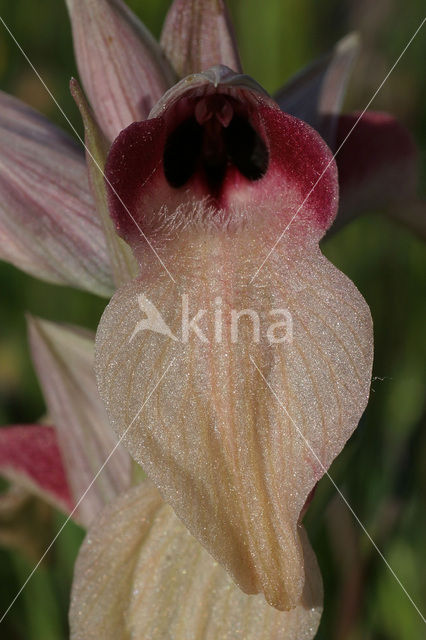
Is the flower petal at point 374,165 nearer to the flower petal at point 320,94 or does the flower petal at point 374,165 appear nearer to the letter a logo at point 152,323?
the flower petal at point 320,94

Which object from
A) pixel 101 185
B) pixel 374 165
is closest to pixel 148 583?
pixel 101 185

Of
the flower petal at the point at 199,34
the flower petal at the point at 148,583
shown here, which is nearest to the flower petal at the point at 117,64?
the flower petal at the point at 199,34

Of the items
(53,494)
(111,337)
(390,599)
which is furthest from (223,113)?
(390,599)

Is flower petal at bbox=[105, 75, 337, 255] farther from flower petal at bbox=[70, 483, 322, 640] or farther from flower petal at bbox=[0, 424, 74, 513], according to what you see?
flower petal at bbox=[0, 424, 74, 513]

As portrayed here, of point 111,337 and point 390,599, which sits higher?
point 111,337

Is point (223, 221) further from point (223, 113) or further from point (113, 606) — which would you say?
point (113, 606)

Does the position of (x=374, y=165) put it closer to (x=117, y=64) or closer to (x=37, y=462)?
A: (x=117, y=64)

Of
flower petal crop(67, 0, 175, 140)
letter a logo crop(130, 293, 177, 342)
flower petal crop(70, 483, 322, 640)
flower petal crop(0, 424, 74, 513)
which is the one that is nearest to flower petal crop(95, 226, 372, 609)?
letter a logo crop(130, 293, 177, 342)
